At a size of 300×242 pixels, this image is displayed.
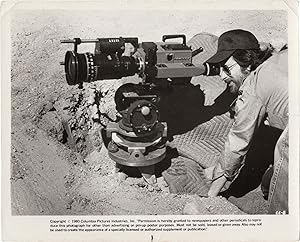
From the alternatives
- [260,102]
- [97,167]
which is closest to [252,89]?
[260,102]

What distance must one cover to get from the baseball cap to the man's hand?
20cm

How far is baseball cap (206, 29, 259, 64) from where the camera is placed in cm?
116

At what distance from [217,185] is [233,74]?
193 mm

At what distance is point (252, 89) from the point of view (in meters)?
1.16

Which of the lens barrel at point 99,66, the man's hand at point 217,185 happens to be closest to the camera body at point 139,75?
the lens barrel at point 99,66

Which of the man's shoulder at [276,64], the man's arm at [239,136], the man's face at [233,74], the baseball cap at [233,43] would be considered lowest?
the man's arm at [239,136]

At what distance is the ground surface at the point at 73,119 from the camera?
1146mm

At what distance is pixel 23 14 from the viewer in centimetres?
114

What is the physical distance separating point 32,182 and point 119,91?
21 cm

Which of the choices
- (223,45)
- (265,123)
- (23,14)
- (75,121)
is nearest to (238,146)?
(265,123)

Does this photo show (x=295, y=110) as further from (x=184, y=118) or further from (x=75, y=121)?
(x=75, y=121)

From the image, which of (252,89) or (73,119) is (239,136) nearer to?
(252,89)

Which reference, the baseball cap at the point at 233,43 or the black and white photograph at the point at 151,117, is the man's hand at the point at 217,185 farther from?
the baseball cap at the point at 233,43

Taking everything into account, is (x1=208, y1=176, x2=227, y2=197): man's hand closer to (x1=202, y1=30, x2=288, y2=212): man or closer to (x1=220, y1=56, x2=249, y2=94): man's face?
(x1=202, y1=30, x2=288, y2=212): man
